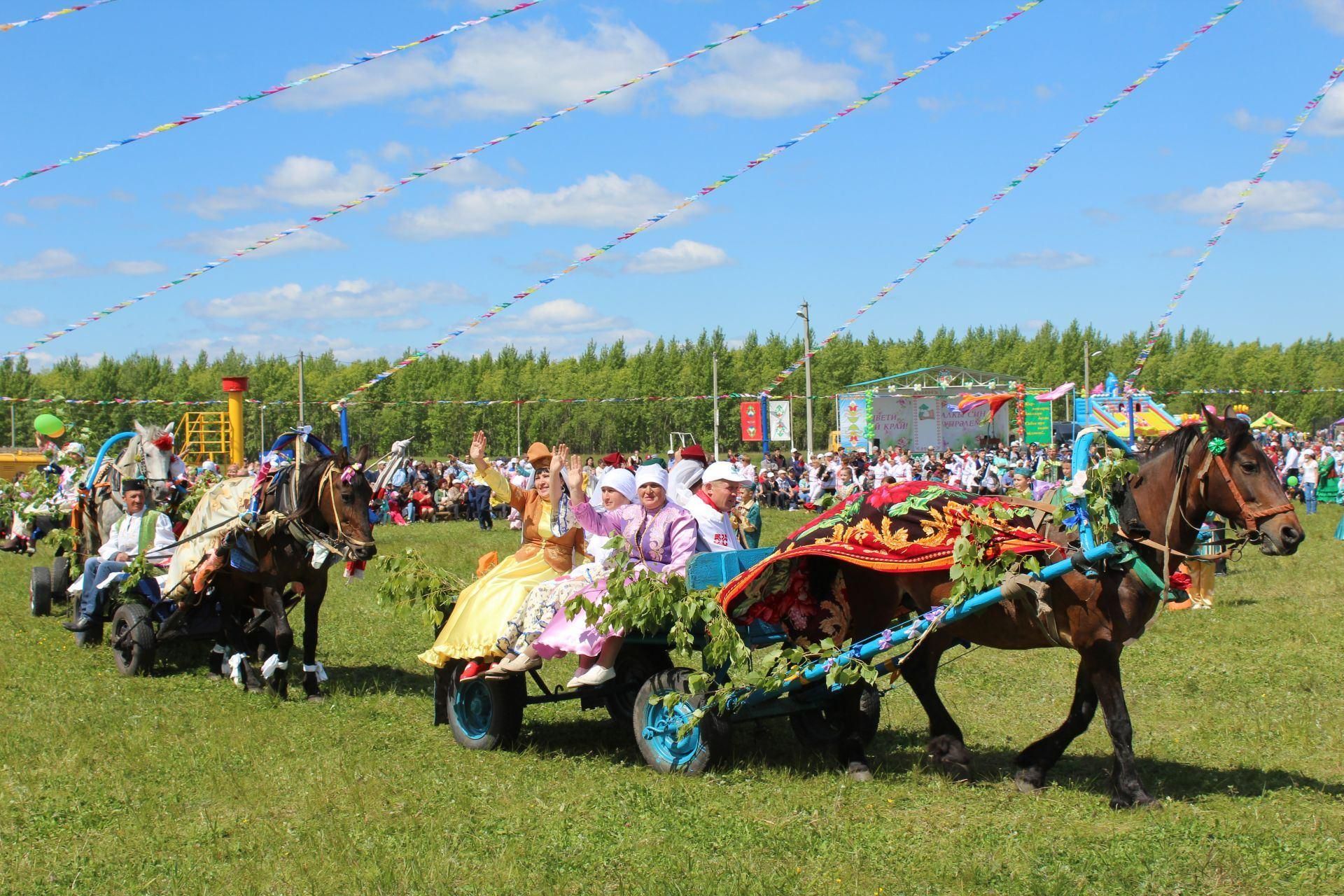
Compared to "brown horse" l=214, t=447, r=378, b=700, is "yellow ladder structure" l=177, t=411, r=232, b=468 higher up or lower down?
higher up

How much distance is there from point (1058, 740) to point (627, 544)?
2.69 metres

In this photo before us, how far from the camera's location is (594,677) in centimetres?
745

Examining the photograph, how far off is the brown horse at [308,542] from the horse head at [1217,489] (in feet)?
18.5

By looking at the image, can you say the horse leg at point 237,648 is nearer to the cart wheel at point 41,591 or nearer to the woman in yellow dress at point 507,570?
the woman in yellow dress at point 507,570

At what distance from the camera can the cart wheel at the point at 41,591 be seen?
14664 millimetres

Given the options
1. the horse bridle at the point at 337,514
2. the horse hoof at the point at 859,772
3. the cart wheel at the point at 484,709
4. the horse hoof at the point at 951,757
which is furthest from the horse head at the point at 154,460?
the horse hoof at the point at 951,757

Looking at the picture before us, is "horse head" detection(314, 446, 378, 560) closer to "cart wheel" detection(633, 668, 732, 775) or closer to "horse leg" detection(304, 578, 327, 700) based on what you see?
"horse leg" detection(304, 578, 327, 700)

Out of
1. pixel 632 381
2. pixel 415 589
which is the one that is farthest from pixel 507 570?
pixel 632 381

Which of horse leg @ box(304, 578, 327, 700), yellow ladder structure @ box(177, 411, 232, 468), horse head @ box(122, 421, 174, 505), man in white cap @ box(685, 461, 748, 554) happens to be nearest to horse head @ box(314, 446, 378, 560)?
horse leg @ box(304, 578, 327, 700)

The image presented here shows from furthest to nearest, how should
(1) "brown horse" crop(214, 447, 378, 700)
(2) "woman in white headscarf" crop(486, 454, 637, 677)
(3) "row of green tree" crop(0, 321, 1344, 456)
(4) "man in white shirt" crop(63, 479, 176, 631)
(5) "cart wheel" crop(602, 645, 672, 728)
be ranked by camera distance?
(3) "row of green tree" crop(0, 321, 1344, 456) → (4) "man in white shirt" crop(63, 479, 176, 631) → (1) "brown horse" crop(214, 447, 378, 700) → (5) "cart wheel" crop(602, 645, 672, 728) → (2) "woman in white headscarf" crop(486, 454, 637, 677)

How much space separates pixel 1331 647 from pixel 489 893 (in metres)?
9.37

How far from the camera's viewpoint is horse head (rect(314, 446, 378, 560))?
984 cm

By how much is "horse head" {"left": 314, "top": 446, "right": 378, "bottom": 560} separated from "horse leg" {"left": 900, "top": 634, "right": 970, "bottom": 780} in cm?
425

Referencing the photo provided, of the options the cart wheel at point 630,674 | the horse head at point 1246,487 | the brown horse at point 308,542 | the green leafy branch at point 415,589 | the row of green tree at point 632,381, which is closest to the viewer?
the horse head at point 1246,487
